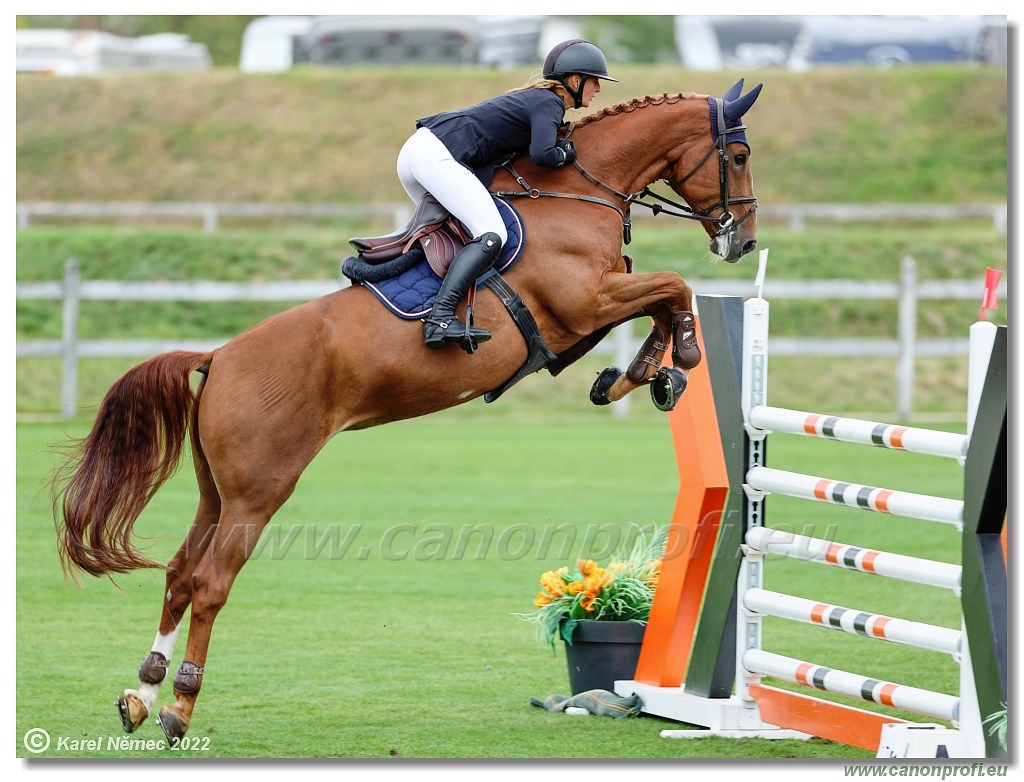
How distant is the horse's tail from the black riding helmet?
1740 mm

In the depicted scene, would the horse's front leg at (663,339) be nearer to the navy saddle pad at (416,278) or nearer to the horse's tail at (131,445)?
the navy saddle pad at (416,278)

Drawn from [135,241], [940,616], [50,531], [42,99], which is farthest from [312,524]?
[42,99]

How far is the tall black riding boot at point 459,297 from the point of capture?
15.7 ft

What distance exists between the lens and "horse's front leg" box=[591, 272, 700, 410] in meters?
5.10

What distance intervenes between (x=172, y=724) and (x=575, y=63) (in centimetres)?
284

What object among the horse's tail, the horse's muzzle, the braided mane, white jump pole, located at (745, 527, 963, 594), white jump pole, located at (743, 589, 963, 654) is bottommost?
white jump pole, located at (743, 589, 963, 654)

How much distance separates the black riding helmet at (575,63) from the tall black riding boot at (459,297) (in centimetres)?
68

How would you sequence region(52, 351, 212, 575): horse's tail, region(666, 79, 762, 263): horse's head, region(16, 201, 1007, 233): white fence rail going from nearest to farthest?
region(52, 351, 212, 575): horse's tail
region(666, 79, 762, 263): horse's head
region(16, 201, 1007, 233): white fence rail

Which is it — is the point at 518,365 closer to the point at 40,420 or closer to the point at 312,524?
the point at 312,524

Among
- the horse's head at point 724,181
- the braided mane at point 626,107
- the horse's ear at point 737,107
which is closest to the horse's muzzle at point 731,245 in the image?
the horse's head at point 724,181

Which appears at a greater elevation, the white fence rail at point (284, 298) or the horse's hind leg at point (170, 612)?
the white fence rail at point (284, 298)

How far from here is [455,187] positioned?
491 cm
